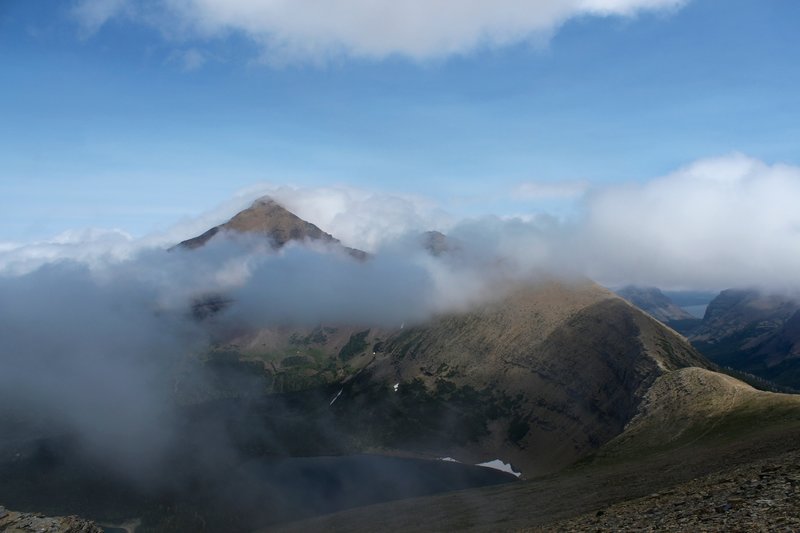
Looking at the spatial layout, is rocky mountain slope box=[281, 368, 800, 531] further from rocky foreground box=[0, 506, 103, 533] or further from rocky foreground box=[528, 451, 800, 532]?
rocky foreground box=[0, 506, 103, 533]

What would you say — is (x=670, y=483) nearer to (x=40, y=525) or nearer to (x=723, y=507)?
(x=723, y=507)

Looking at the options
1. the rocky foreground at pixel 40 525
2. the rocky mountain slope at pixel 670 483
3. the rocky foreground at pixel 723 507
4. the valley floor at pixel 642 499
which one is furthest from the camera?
the rocky foreground at pixel 40 525

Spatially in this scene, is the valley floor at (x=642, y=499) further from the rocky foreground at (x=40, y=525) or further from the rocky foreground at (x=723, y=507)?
the rocky foreground at (x=40, y=525)

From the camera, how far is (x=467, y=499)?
513 feet

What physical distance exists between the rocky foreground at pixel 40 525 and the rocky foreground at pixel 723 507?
73.3 metres

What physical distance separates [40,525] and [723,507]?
96.5 metres

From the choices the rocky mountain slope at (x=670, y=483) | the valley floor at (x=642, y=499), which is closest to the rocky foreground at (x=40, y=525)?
the valley floor at (x=642, y=499)

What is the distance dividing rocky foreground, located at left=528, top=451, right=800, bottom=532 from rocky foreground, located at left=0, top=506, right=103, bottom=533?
7328cm

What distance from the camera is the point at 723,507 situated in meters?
44.1

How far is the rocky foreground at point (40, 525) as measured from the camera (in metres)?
87.4

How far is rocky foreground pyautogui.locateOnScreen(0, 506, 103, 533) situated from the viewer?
8738 cm

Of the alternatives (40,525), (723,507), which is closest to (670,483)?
(723,507)

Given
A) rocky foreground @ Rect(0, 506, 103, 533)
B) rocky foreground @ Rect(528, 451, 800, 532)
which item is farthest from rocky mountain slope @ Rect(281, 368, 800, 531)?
rocky foreground @ Rect(0, 506, 103, 533)

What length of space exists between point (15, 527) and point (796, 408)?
151 m
